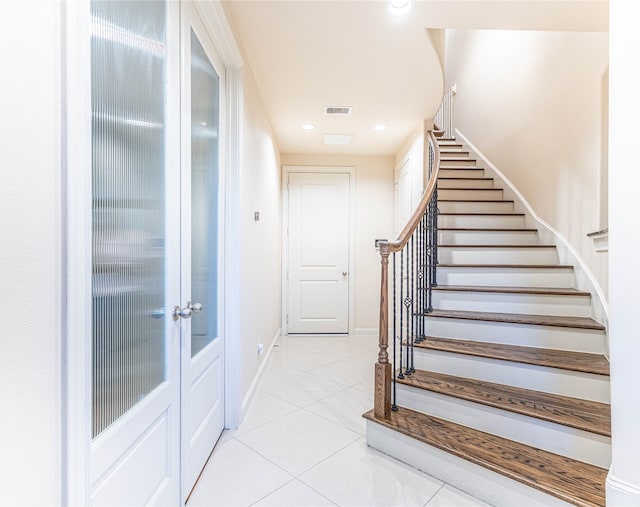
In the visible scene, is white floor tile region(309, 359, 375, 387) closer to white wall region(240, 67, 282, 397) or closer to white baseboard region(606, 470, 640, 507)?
white wall region(240, 67, 282, 397)

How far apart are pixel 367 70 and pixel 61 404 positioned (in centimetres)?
270

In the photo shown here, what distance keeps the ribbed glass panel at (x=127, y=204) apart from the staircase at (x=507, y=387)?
141cm

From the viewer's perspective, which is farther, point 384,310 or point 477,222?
point 477,222

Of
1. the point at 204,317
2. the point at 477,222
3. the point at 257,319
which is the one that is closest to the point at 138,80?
the point at 204,317

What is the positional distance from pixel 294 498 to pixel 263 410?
92 centimetres

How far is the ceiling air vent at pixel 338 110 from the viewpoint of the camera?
327 cm

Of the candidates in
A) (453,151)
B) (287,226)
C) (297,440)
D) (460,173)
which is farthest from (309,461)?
(453,151)

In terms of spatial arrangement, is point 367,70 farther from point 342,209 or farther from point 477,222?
point 342,209

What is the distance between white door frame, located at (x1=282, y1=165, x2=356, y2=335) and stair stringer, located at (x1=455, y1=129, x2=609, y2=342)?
1.74 meters

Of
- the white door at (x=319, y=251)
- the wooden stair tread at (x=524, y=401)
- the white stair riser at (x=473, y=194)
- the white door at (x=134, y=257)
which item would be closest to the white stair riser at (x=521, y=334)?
the wooden stair tread at (x=524, y=401)

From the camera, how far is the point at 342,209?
15.7ft

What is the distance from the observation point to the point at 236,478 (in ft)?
5.69

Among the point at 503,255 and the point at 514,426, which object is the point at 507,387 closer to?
the point at 514,426

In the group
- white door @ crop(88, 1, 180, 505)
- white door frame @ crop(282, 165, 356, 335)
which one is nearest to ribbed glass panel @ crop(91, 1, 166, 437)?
white door @ crop(88, 1, 180, 505)
